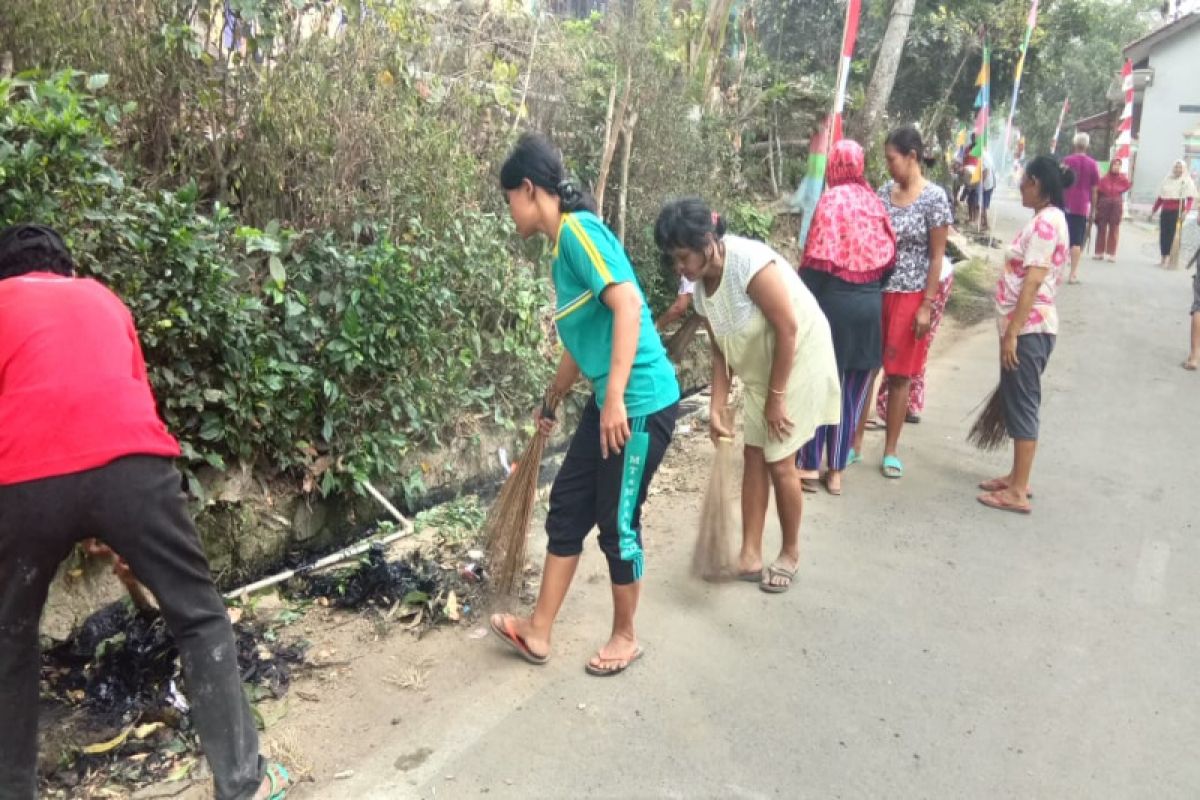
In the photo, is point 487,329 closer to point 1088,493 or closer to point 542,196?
point 542,196

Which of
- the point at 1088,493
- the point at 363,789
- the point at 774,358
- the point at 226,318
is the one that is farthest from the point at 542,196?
the point at 1088,493

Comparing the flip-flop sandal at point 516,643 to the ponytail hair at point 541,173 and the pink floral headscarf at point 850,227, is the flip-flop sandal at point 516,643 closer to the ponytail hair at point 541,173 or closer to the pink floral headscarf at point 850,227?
the ponytail hair at point 541,173

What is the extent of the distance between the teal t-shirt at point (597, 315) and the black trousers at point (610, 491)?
0.29 ft

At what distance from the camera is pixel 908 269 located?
16.1 ft

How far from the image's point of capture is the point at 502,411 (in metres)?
5.26

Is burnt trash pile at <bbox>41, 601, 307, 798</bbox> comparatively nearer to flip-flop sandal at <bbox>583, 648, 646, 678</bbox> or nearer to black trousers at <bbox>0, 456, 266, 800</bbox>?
black trousers at <bbox>0, 456, 266, 800</bbox>

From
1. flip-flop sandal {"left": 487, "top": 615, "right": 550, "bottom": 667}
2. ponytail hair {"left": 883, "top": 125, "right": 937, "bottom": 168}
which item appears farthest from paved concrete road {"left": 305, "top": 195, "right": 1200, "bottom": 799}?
ponytail hair {"left": 883, "top": 125, "right": 937, "bottom": 168}

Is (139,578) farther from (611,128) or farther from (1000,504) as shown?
(611,128)

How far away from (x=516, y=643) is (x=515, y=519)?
1.68 feet

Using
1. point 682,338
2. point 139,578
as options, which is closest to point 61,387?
point 139,578

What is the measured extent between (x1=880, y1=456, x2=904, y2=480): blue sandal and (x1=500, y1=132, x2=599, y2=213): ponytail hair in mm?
3034

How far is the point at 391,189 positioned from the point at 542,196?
6.40 ft

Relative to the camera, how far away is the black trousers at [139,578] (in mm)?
2141

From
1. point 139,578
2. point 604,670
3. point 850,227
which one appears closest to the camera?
point 139,578
